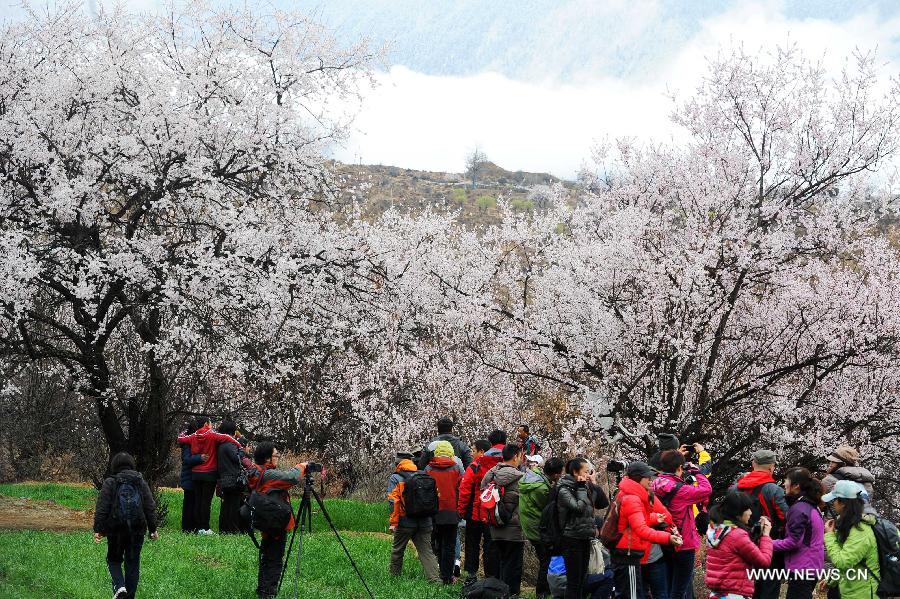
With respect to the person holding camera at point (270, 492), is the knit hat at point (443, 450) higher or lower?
higher

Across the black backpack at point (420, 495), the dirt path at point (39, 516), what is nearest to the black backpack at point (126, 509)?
the black backpack at point (420, 495)

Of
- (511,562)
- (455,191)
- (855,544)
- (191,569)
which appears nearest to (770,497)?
(855,544)

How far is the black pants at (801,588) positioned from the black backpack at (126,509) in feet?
17.9

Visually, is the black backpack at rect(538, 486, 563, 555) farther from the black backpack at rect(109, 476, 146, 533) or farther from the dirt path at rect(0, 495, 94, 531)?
the dirt path at rect(0, 495, 94, 531)

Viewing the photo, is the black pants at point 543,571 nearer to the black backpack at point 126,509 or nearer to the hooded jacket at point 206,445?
the black backpack at point 126,509

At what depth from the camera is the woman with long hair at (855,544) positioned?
19.9 ft

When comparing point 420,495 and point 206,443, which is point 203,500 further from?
point 420,495

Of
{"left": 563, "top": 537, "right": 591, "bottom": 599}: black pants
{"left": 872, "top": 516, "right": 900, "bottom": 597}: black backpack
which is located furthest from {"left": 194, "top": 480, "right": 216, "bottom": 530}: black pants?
{"left": 872, "top": 516, "right": 900, "bottom": 597}: black backpack

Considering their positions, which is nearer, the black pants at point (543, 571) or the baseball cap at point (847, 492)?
the baseball cap at point (847, 492)

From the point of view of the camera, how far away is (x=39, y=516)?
14141mm

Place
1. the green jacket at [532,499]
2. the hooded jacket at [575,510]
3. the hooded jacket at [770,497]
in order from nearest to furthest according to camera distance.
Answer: the hooded jacket at [770,497] < the hooded jacket at [575,510] < the green jacket at [532,499]

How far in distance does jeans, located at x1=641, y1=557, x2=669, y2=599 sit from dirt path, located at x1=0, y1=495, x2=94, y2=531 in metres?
8.88

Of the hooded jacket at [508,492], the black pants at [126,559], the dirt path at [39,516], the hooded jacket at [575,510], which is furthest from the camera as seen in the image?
the dirt path at [39,516]

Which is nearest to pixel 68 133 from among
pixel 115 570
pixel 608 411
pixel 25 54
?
pixel 25 54
